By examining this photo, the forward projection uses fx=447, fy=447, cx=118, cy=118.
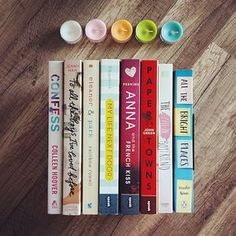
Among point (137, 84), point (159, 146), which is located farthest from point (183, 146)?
point (137, 84)

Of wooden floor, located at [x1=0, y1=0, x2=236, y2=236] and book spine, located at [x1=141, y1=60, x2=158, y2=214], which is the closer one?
book spine, located at [x1=141, y1=60, x2=158, y2=214]

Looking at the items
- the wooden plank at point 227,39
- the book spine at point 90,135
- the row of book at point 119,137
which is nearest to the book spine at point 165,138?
the row of book at point 119,137

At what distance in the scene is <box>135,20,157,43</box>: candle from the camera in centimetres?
101

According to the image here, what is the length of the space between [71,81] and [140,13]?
0.95 feet

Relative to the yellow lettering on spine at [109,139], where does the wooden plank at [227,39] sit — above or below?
above

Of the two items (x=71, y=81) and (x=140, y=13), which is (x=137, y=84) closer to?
(x=71, y=81)

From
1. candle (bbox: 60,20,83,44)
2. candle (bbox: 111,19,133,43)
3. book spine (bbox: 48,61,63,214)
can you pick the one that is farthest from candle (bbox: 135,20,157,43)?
book spine (bbox: 48,61,63,214)

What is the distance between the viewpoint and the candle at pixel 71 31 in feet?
3.32

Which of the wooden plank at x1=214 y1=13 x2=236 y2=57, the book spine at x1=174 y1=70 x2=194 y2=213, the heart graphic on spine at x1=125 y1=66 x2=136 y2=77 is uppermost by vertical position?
the wooden plank at x1=214 y1=13 x2=236 y2=57

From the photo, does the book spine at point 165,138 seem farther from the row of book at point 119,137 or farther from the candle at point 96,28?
the candle at point 96,28

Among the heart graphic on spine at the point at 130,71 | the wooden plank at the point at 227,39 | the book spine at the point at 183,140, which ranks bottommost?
the book spine at the point at 183,140

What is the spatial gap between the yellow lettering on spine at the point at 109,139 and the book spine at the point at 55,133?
9 centimetres

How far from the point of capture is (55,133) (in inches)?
34.2

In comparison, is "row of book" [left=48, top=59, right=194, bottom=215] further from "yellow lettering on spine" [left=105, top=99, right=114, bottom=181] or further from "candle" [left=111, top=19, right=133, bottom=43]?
"candle" [left=111, top=19, right=133, bottom=43]
